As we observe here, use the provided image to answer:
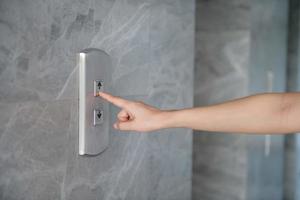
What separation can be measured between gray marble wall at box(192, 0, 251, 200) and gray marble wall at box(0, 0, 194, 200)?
1017 millimetres

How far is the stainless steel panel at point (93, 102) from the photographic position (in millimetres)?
1139

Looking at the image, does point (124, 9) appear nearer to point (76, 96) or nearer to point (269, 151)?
point (76, 96)

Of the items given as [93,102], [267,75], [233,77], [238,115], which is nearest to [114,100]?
[93,102]

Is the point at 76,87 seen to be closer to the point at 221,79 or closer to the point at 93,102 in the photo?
the point at 93,102

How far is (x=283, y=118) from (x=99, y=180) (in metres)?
0.52

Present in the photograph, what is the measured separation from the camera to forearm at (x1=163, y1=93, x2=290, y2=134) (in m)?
1.11

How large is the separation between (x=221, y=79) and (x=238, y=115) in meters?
1.60

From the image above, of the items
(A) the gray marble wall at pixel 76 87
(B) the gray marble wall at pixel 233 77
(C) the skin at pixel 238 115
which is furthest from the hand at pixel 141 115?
(B) the gray marble wall at pixel 233 77

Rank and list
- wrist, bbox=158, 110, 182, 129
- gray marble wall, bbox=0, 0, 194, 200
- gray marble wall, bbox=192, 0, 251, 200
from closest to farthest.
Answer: gray marble wall, bbox=0, 0, 194, 200, wrist, bbox=158, 110, 182, 129, gray marble wall, bbox=192, 0, 251, 200

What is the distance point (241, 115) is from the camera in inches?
44.1

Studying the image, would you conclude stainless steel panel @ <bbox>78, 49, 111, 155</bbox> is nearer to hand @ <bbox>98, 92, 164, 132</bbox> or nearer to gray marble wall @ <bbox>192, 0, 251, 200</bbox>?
hand @ <bbox>98, 92, 164, 132</bbox>

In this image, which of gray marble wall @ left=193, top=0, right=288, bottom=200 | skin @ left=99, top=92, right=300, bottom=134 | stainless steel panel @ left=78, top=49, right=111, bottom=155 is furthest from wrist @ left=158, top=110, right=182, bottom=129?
gray marble wall @ left=193, top=0, right=288, bottom=200

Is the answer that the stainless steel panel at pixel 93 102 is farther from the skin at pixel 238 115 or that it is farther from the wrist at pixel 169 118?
the wrist at pixel 169 118

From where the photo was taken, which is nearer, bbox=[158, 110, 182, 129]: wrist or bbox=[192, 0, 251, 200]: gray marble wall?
bbox=[158, 110, 182, 129]: wrist
